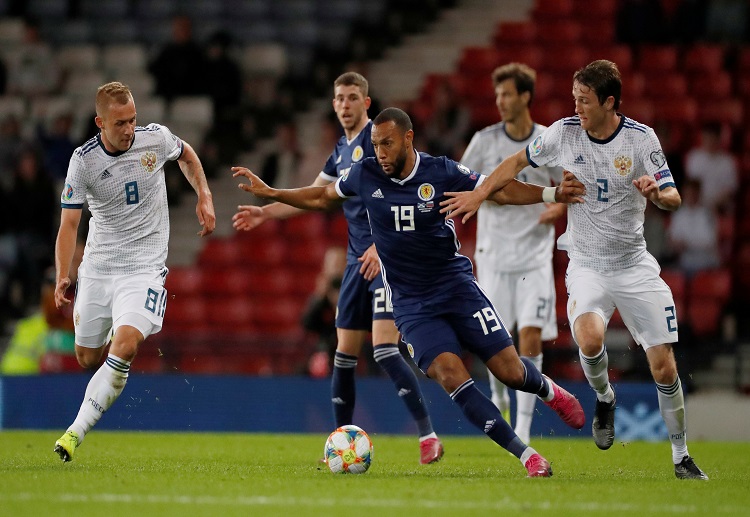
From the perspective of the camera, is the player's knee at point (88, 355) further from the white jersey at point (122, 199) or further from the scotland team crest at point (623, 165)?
the scotland team crest at point (623, 165)

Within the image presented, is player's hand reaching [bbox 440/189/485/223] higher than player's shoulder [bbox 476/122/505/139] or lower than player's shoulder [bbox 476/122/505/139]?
lower

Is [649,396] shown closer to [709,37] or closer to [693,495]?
[693,495]

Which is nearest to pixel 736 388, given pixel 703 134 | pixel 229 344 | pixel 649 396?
pixel 649 396

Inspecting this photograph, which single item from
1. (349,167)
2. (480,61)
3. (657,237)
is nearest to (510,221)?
(349,167)

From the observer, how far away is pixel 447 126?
16.4 m

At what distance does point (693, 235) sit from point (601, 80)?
25.3 feet

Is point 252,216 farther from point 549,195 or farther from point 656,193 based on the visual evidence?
point 656,193

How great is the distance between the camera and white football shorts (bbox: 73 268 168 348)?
871cm

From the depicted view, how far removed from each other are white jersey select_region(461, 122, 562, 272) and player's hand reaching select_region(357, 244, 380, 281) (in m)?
1.71

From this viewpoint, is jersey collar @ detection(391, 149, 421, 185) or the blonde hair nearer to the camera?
jersey collar @ detection(391, 149, 421, 185)

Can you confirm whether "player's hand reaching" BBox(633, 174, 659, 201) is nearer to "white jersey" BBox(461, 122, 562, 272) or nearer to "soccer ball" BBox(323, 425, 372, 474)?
"soccer ball" BBox(323, 425, 372, 474)

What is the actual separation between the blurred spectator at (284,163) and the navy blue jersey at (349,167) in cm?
711

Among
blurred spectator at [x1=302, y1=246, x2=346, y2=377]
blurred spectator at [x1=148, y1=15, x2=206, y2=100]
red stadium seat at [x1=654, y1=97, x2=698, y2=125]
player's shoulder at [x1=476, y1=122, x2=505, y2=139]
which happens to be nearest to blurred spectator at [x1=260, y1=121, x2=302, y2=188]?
blurred spectator at [x1=148, y1=15, x2=206, y2=100]

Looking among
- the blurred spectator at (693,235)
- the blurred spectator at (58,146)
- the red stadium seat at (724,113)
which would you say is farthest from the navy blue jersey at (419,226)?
the red stadium seat at (724,113)
